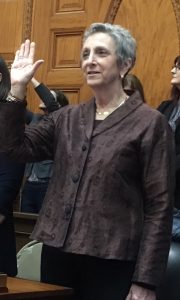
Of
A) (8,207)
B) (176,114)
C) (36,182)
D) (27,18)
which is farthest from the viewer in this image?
(27,18)

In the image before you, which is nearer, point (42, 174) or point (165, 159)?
point (165, 159)

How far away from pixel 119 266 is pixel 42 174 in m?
1.79

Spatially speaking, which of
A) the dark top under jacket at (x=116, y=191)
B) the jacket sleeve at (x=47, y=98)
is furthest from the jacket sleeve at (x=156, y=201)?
the jacket sleeve at (x=47, y=98)

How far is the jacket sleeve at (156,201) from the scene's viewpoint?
1.79m

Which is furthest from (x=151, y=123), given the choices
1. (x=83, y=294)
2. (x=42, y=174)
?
(x=42, y=174)

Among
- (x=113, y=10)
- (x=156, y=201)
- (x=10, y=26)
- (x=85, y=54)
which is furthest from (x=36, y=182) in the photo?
(x=156, y=201)

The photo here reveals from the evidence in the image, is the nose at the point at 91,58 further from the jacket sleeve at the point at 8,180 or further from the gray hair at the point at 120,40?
the jacket sleeve at the point at 8,180

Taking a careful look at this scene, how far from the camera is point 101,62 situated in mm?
1940

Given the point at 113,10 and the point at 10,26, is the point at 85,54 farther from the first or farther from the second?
the point at 10,26

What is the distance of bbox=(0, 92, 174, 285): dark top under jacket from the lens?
1819mm

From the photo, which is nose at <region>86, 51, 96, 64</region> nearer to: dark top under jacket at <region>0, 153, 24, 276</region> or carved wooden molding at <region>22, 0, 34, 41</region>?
dark top under jacket at <region>0, 153, 24, 276</region>

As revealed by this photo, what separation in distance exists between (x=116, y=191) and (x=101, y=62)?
1.20 feet

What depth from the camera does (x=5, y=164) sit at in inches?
94.0

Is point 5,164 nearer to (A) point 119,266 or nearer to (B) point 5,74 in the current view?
(B) point 5,74
